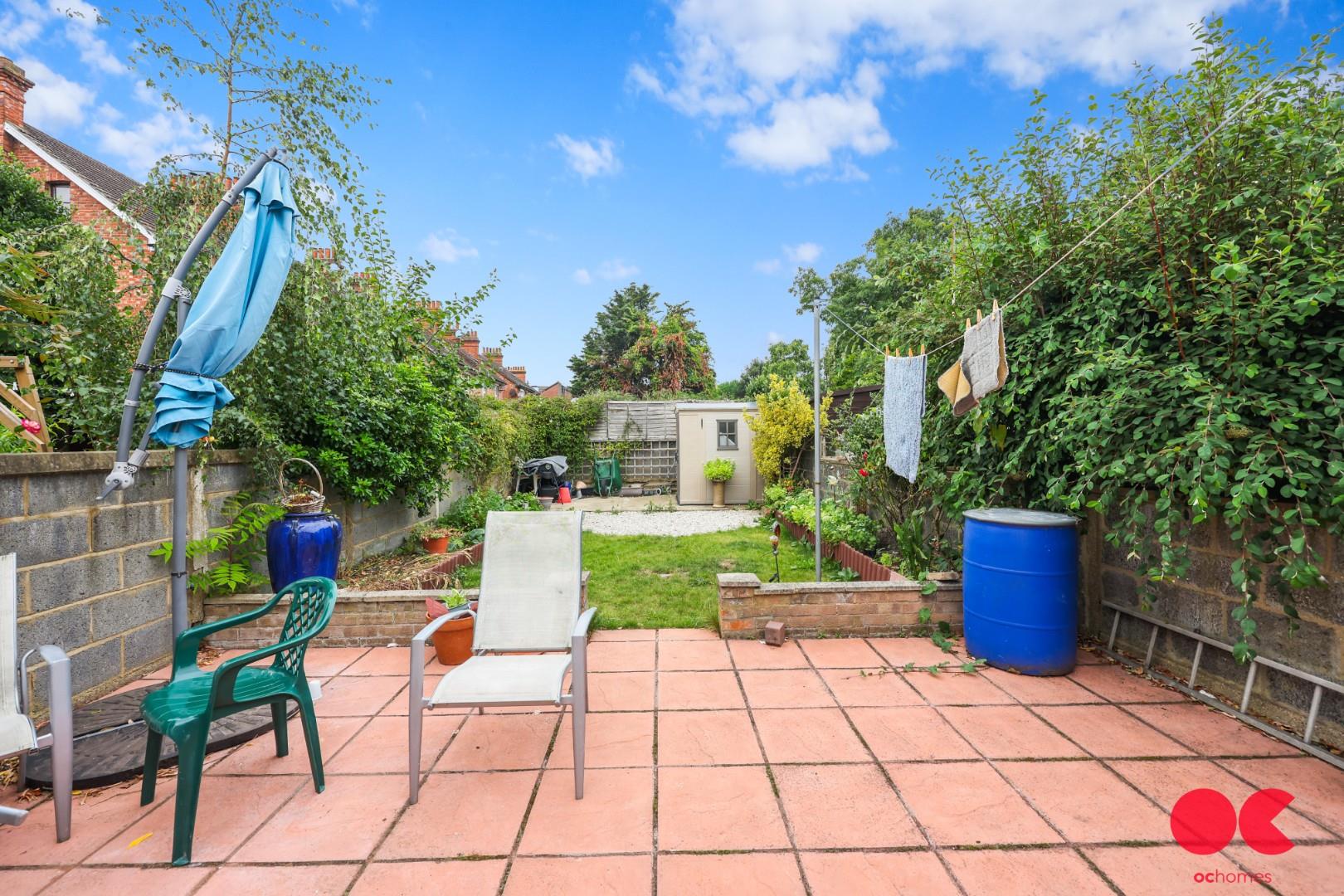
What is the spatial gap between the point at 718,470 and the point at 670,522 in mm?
2270

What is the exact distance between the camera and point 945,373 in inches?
157

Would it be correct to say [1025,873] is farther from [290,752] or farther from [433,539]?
[433,539]

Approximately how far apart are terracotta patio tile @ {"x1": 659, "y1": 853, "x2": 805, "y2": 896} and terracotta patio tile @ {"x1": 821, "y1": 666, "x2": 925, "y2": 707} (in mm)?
1279

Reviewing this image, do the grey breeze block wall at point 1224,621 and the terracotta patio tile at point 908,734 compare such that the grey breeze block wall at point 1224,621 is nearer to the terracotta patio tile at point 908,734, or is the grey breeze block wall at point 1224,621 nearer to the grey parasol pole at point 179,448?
the terracotta patio tile at point 908,734

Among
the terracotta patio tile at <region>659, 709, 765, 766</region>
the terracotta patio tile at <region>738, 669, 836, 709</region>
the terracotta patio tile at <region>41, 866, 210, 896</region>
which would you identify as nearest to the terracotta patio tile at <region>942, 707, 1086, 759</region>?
the terracotta patio tile at <region>738, 669, 836, 709</region>

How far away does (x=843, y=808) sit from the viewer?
2.07 m

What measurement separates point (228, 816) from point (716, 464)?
9517 millimetres

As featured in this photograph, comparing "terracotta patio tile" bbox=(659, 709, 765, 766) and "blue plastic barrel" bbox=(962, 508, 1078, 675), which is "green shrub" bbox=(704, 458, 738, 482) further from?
"terracotta patio tile" bbox=(659, 709, 765, 766)

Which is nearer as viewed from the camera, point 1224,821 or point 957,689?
point 1224,821

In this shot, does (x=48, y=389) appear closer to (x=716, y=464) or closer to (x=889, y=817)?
(x=889, y=817)

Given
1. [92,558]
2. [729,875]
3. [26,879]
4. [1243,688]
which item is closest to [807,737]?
[729,875]

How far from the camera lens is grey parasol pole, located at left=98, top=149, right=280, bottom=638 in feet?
9.53

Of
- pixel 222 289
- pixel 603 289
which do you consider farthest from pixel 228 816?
pixel 603 289

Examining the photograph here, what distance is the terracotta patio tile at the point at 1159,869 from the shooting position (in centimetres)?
165
